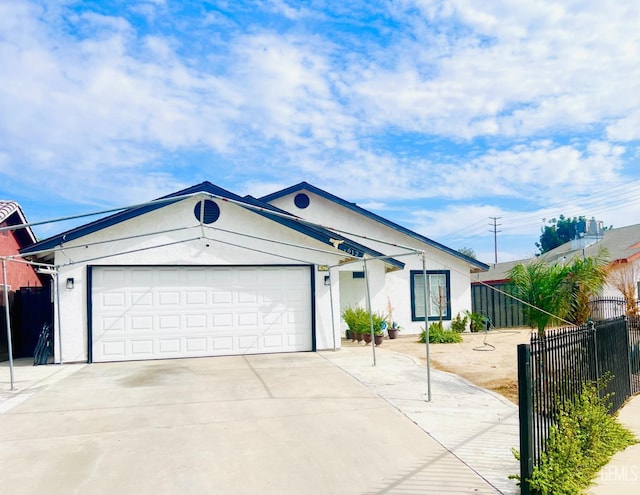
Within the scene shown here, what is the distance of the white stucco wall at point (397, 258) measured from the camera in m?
17.9

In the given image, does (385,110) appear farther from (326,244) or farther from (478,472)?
(478,472)

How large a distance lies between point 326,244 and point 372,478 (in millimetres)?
9082

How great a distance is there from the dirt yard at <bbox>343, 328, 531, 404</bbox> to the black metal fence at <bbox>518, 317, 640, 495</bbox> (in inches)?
59.1

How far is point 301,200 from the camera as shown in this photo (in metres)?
18.2

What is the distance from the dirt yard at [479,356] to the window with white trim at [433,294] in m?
1.01

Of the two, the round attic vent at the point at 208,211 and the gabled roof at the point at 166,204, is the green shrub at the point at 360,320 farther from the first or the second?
the round attic vent at the point at 208,211

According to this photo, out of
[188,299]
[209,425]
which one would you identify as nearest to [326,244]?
[188,299]

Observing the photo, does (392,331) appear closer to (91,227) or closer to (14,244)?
(91,227)

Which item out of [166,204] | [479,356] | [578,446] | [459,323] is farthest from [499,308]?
[578,446]

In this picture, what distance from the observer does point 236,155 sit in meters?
17.4

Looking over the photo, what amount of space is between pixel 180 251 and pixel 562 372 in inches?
364

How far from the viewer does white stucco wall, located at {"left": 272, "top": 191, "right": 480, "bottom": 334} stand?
58.6 feet

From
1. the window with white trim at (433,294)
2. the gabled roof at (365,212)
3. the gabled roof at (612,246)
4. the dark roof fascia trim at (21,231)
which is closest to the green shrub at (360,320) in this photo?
the window with white trim at (433,294)

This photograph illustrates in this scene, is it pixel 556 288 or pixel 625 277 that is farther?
pixel 625 277
